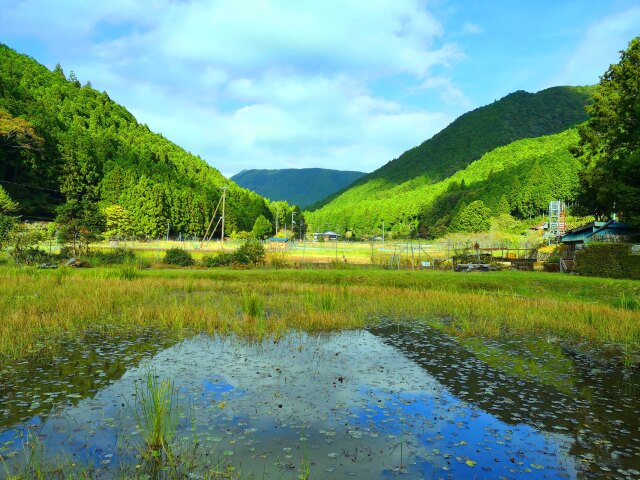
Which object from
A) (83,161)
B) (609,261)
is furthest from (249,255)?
(83,161)

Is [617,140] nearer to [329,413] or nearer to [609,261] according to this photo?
[609,261]

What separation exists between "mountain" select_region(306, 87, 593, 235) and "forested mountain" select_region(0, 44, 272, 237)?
1897 inches

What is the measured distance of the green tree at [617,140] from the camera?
24672 millimetres

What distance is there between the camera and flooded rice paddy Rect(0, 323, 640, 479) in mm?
4598

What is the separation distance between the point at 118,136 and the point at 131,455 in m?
110

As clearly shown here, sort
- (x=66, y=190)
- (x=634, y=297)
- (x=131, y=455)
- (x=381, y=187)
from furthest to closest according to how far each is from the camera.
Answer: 1. (x=381, y=187)
2. (x=66, y=190)
3. (x=634, y=297)
4. (x=131, y=455)

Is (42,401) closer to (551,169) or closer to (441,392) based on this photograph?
(441,392)

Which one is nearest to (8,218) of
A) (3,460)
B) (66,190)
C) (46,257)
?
(46,257)

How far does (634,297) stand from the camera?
1577 cm

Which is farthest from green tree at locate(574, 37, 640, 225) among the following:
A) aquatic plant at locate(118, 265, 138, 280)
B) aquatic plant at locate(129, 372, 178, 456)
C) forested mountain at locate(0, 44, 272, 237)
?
forested mountain at locate(0, 44, 272, 237)

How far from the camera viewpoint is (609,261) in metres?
23.3

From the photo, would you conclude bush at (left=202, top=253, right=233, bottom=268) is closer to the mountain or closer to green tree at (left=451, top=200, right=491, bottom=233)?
green tree at (left=451, top=200, right=491, bottom=233)

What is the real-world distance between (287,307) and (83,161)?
7173 cm

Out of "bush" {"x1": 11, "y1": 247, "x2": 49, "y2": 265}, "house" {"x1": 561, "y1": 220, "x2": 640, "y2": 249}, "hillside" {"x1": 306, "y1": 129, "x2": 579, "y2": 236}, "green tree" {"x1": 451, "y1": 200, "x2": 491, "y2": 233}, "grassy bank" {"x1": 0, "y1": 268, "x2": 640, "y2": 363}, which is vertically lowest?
"grassy bank" {"x1": 0, "y1": 268, "x2": 640, "y2": 363}
